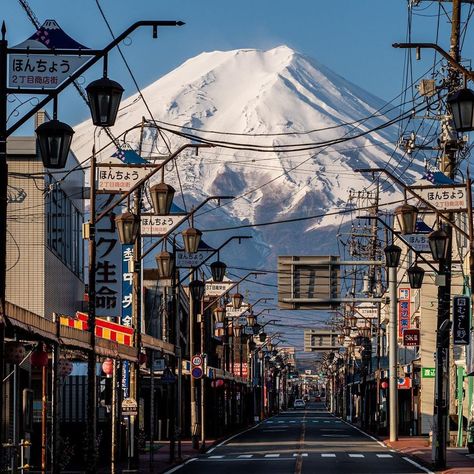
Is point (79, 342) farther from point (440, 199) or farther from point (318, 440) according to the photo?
point (318, 440)

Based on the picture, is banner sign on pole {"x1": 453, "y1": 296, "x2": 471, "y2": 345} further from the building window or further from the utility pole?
the building window

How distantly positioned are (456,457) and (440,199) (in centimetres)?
1417

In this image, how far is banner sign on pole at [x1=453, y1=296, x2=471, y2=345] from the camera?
56.1 m

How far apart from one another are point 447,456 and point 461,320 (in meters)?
6.31

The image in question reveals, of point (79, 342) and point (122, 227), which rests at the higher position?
point (122, 227)

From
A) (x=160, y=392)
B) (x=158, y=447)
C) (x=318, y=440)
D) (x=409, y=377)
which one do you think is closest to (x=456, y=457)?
(x=158, y=447)

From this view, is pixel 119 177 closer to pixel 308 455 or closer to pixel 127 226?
pixel 127 226

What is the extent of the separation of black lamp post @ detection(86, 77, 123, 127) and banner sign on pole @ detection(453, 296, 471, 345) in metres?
35.7

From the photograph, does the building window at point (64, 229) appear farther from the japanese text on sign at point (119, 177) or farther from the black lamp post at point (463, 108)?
the black lamp post at point (463, 108)

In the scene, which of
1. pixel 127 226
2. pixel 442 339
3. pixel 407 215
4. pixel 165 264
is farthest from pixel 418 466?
pixel 127 226

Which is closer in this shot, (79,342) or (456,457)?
(79,342)

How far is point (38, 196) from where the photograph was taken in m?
53.9

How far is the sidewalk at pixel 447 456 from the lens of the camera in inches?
1714

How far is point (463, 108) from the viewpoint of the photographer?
24.6m
